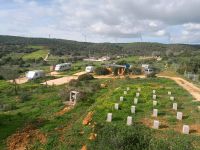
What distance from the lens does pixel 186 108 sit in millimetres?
27297

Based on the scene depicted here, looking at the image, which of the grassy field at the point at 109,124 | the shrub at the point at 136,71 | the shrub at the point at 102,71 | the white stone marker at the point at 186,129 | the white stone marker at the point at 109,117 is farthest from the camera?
the shrub at the point at 102,71

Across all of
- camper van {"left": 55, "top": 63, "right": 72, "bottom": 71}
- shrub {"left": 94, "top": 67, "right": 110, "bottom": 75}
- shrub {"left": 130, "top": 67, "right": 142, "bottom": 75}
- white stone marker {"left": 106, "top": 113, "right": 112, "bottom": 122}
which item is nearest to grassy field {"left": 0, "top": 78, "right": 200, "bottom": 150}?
white stone marker {"left": 106, "top": 113, "right": 112, "bottom": 122}

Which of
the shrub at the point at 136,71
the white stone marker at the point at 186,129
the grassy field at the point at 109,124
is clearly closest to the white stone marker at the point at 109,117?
the grassy field at the point at 109,124

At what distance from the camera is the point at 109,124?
21.8m

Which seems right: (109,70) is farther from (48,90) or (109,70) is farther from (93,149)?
(93,149)

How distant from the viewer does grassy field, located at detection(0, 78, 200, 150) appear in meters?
16.8

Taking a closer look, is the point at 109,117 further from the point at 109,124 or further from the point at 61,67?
the point at 61,67

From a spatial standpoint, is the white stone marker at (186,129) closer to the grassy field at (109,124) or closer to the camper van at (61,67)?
the grassy field at (109,124)

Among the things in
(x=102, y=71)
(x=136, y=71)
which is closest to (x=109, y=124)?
(x=136, y=71)

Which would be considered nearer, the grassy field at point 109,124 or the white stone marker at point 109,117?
the grassy field at point 109,124

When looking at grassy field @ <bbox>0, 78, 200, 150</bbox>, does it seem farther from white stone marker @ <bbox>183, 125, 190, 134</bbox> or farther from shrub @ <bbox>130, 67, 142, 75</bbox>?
shrub @ <bbox>130, 67, 142, 75</bbox>

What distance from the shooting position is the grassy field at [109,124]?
16828 millimetres

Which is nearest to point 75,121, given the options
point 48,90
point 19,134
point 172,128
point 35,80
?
point 19,134

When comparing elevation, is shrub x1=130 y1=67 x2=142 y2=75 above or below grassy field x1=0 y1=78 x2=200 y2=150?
below
